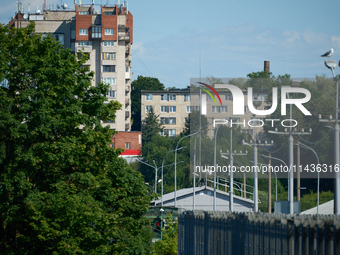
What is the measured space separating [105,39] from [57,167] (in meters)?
80.7

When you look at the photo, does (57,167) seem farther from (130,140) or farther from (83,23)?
(130,140)

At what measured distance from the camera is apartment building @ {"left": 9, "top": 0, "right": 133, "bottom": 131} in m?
104

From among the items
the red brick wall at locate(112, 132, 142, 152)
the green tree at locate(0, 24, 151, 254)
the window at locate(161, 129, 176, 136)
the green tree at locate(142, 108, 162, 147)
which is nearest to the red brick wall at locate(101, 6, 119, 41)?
the red brick wall at locate(112, 132, 142, 152)

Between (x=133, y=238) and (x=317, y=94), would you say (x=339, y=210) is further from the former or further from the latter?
(x=317, y=94)

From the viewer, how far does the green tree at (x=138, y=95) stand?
139375mm

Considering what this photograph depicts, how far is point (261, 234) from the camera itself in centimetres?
1234

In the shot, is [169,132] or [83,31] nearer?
[83,31]

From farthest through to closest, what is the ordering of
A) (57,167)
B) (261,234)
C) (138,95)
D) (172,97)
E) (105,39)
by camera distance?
(138,95) → (172,97) → (105,39) → (57,167) → (261,234)

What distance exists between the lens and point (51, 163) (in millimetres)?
25578

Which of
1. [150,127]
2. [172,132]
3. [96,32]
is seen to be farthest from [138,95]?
[96,32]

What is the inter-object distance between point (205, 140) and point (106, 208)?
47398mm

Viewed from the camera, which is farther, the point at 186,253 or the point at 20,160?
the point at 20,160

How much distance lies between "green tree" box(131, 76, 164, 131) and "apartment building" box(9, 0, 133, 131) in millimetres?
27987

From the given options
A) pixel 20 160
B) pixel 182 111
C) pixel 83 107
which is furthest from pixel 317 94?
pixel 182 111
